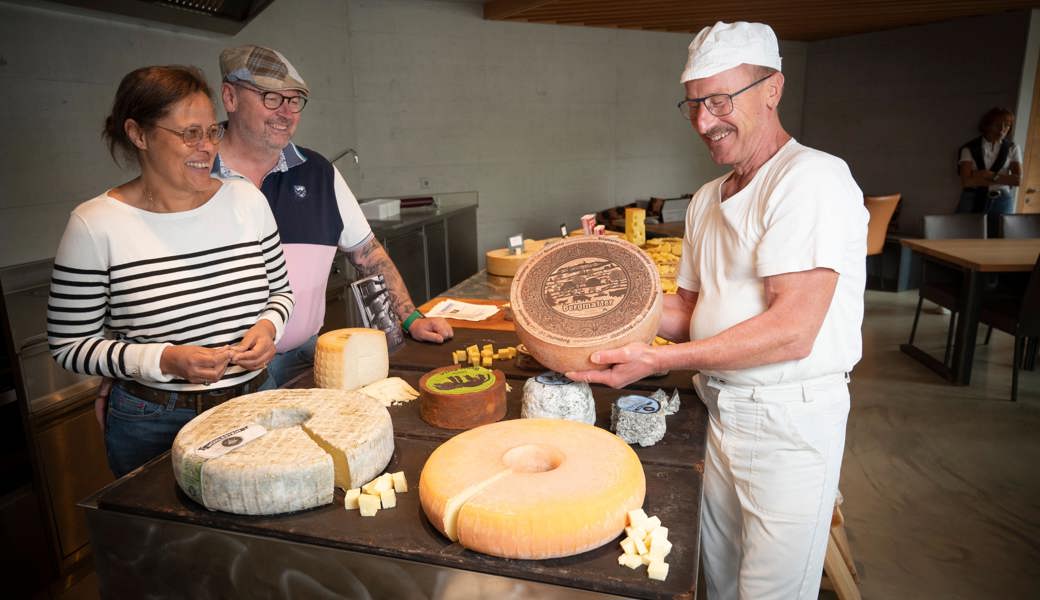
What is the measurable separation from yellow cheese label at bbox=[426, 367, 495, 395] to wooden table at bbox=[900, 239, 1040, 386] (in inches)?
156

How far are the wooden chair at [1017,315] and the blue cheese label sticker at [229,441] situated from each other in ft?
14.3

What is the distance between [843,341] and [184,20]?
3.95 metres

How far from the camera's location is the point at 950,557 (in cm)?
265

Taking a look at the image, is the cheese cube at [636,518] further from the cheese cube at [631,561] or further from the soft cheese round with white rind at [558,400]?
the soft cheese round with white rind at [558,400]

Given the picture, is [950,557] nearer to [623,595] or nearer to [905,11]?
[623,595]

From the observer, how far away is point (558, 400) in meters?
1.43

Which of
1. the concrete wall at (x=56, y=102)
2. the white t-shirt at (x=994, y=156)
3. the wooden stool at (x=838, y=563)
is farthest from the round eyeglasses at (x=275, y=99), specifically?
the white t-shirt at (x=994, y=156)

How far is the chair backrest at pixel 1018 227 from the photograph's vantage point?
5.25 m

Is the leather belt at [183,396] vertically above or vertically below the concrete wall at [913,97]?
below

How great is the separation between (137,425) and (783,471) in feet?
5.22

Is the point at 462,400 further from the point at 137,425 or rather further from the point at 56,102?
the point at 56,102

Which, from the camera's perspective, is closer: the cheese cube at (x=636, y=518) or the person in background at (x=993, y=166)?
the cheese cube at (x=636, y=518)

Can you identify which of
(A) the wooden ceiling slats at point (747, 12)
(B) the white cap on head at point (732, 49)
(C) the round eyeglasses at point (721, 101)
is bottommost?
(C) the round eyeglasses at point (721, 101)

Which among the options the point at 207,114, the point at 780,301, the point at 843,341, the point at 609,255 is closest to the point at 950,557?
the point at 843,341
